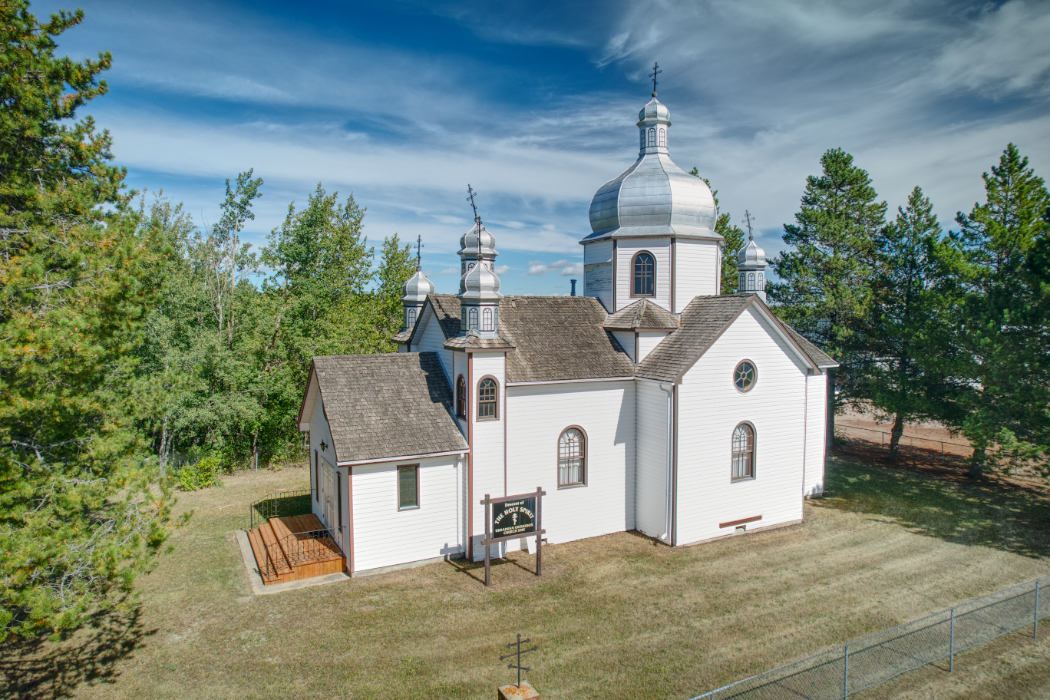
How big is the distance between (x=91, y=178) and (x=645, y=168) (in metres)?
15.8

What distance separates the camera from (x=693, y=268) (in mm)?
20625

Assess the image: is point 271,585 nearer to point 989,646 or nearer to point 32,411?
point 32,411

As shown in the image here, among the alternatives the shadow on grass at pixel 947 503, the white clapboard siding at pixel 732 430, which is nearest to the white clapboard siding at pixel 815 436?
the shadow on grass at pixel 947 503

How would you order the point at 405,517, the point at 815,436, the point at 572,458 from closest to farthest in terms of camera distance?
the point at 405,517
the point at 572,458
the point at 815,436

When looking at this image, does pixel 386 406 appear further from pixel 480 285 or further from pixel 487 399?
pixel 480 285

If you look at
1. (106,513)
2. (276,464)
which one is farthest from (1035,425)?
(276,464)

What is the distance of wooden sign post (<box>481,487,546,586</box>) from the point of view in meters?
15.5

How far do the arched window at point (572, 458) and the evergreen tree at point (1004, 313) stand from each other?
13.2m

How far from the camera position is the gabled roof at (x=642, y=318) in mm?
19406

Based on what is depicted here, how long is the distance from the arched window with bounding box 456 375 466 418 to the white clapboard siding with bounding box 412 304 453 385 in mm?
897

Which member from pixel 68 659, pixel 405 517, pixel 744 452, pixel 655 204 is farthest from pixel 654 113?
pixel 68 659

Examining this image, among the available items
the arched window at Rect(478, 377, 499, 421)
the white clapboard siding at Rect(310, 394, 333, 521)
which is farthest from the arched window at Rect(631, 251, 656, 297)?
the white clapboard siding at Rect(310, 394, 333, 521)

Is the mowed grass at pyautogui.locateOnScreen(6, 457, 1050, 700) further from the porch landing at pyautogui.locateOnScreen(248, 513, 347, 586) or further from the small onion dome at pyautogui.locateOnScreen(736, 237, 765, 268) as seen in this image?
the small onion dome at pyautogui.locateOnScreen(736, 237, 765, 268)

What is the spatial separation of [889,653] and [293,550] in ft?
46.4
